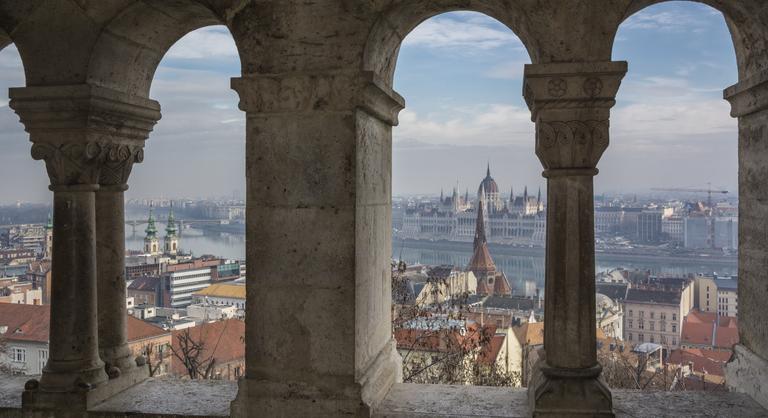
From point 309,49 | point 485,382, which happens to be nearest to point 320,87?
point 309,49

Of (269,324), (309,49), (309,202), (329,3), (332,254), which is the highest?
(329,3)

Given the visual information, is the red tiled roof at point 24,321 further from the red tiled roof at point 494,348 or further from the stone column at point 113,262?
the red tiled roof at point 494,348

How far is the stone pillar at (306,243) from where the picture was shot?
3.67 meters

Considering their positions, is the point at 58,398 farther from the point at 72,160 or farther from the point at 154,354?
the point at 154,354

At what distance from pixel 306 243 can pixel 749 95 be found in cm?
292

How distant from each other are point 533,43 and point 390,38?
3.11 ft

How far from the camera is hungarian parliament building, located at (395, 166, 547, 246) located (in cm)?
1147

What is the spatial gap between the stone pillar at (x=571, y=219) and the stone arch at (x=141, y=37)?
1.98 metres

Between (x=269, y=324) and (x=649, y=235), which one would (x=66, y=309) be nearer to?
(x=269, y=324)

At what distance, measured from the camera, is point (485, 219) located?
1115 centimetres

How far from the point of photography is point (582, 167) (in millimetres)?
3498

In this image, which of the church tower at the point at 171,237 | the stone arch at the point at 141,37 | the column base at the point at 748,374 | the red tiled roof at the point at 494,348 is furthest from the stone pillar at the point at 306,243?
the church tower at the point at 171,237

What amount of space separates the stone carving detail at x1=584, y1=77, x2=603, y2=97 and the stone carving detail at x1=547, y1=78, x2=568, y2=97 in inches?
4.5

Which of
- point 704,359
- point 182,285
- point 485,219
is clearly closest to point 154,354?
point 182,285
